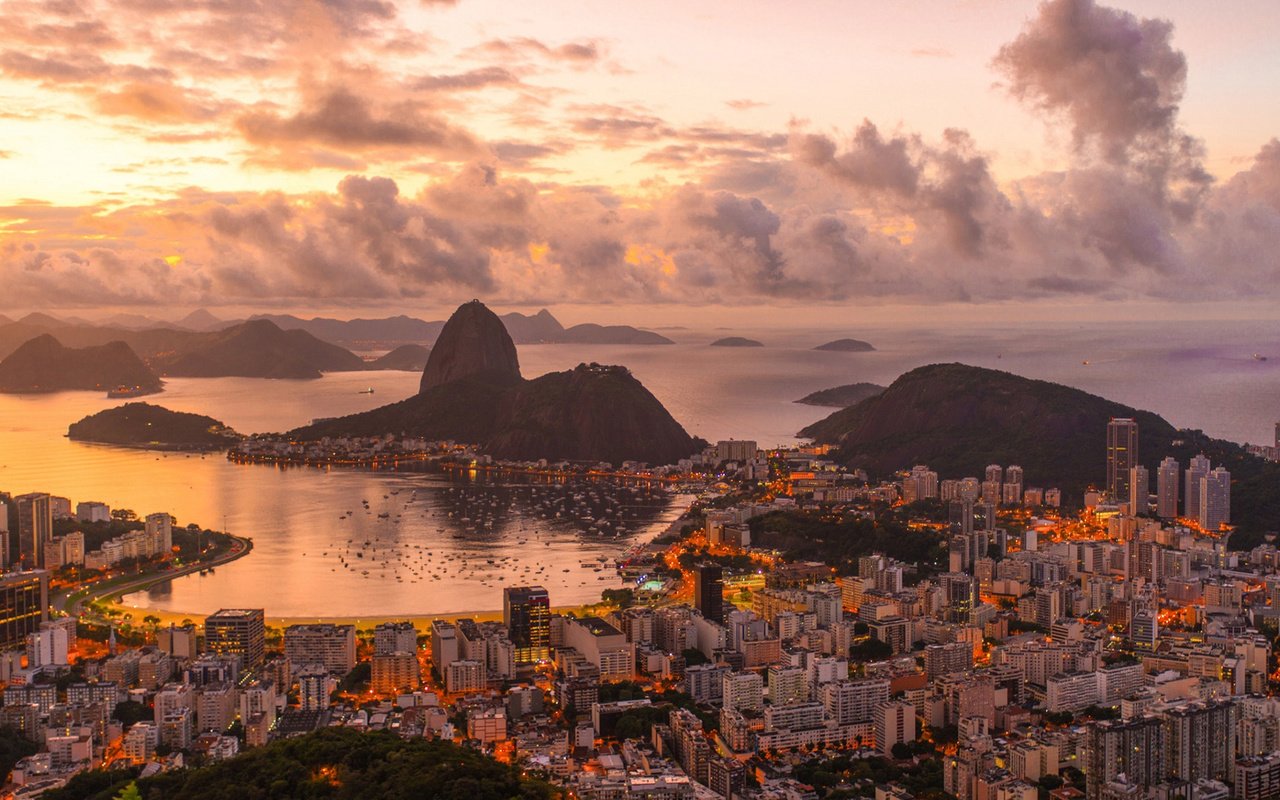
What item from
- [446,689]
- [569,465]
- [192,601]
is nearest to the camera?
[446,689]

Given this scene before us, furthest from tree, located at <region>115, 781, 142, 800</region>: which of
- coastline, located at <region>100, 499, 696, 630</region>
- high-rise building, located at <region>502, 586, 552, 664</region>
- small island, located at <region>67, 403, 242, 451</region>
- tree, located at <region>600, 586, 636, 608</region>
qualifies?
small island, located at <region>67, 403, 242, 451</region>

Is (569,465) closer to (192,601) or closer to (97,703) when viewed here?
(192,601)

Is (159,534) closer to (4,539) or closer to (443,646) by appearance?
(4,539)

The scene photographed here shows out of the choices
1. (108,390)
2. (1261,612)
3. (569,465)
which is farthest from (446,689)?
(108,390)

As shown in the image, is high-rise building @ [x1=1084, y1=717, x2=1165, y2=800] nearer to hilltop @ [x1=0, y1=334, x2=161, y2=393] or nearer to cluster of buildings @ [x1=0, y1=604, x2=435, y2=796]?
cluster of buildings @ [x1=0, y1=604, x2=435, y2=796]

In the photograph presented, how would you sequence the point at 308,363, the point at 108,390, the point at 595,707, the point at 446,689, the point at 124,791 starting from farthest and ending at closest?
the point at 308,363 < the point at 108,390 < the point at 446,689 < the point at 595,707 < the point at 124,791

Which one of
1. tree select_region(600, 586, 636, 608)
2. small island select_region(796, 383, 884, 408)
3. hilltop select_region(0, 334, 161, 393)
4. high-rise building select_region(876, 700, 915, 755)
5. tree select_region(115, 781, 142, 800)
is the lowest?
high-rise building select_region(876, 700, 915, 755)

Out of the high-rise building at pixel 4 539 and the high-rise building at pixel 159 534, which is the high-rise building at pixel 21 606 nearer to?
the high-rise building at pixel 4 539
